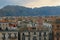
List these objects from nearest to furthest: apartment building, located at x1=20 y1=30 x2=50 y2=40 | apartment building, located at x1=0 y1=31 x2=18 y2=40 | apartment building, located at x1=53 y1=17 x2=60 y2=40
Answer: apartment building, located at x1=0 y1=31 x2=18 y2=40, apartment building, located at x1=20 y1=30 x2=50 y2=40, apartment building, located at x1=53 y1=17 x2=60 y2=40

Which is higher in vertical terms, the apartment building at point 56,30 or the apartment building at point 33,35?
the apartment building at point 33,35

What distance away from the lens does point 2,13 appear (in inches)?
3821

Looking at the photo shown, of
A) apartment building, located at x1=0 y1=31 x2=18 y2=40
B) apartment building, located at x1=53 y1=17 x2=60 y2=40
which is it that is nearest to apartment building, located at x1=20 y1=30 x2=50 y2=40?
apartment building, located at x1=0 y1=31 x2=18 y2=40

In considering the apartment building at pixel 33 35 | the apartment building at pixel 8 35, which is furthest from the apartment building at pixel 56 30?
the apartment building at pixel 8 35

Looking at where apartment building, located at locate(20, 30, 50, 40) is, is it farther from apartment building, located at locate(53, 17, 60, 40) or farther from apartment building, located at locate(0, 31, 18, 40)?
apartment building, located at locate(53, 17, 60, 40)

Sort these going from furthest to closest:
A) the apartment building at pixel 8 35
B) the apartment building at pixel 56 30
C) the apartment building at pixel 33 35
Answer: the apartment building at pixel 56 30
the apartment building at pixel 33 35
the apartment building at pixel 8 35

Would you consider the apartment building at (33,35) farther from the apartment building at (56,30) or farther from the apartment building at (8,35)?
the apartment building at (56,30)

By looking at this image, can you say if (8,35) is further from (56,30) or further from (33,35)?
(56,30)

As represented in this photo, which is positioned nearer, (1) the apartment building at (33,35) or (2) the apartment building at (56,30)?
(1) the apartment building at (33,35)

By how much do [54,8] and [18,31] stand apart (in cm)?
6892

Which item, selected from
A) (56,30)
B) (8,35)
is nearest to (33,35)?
(8,35)

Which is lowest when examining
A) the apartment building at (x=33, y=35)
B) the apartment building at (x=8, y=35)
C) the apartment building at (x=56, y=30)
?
the apartment building at (x=56, y=30)

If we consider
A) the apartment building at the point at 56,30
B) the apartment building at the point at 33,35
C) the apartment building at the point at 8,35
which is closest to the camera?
the apartment building at the point at 8,35

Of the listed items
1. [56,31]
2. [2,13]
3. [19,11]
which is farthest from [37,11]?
[56,31]
